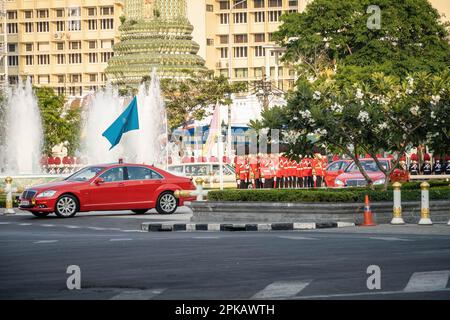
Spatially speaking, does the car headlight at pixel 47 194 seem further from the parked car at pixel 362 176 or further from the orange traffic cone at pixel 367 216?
the parked car at pixel 362 176

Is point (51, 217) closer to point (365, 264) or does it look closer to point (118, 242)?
point (118, 242)

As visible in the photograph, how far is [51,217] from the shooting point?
3312 centimetres

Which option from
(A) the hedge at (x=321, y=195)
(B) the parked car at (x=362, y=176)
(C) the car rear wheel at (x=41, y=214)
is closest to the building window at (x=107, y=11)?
(B) the parked car at (x=362, y=176)

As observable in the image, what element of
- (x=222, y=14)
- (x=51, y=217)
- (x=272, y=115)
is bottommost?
(x=51, y=217)

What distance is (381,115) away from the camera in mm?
30375

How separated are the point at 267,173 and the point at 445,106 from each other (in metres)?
24.5

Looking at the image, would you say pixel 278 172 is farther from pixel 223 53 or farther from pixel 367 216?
pixel 223 53

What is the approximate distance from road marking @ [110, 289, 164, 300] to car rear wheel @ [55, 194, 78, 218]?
704 inches

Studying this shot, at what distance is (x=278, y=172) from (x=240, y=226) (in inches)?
1067

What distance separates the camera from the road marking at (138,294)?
1405 cm

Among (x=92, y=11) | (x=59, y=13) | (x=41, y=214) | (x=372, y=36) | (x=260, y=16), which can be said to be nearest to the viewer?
(x=41, y=214)

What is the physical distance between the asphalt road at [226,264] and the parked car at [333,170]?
22.8m

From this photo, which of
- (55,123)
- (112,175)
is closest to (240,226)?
(112,175)
